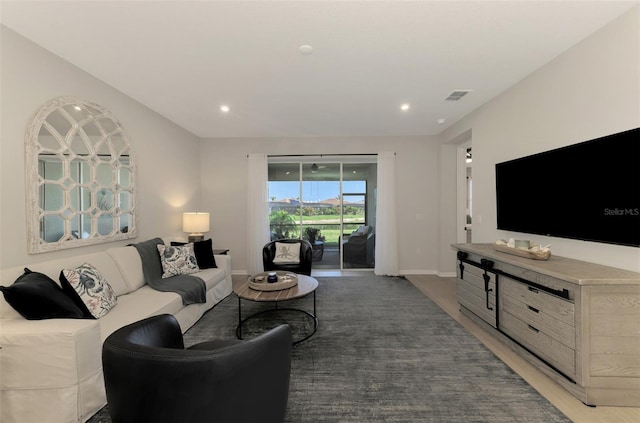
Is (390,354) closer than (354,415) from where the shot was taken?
No

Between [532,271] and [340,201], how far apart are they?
12.2 ft

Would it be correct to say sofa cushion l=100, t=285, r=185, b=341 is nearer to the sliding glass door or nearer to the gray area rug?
the gray area rug

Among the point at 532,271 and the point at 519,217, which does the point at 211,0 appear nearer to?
the point at 532,271

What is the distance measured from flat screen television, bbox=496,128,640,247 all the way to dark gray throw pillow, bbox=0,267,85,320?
399 centimetres

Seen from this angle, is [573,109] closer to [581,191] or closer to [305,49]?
[581,191]

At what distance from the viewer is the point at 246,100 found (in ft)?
11.3

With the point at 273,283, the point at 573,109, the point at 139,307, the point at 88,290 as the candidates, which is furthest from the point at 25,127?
the point at 573,109

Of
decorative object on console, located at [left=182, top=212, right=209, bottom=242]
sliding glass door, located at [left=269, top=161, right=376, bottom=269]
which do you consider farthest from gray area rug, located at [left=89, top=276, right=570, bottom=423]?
sliding glass door, located at [left=269, top=161, right=376, bottom=269]

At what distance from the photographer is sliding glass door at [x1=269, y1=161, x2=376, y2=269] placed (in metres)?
5.55

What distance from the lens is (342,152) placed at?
17.3 ft

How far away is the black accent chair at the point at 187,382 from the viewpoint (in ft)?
3.37

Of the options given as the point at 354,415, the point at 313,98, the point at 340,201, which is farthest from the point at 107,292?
the point at 340,201

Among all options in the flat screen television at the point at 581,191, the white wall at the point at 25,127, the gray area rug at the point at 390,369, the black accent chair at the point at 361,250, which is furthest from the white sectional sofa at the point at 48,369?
the black accent chair at the point at 361,250

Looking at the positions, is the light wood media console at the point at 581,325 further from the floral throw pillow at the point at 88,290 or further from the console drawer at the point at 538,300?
the floral throw pillow at the point at 88,290
